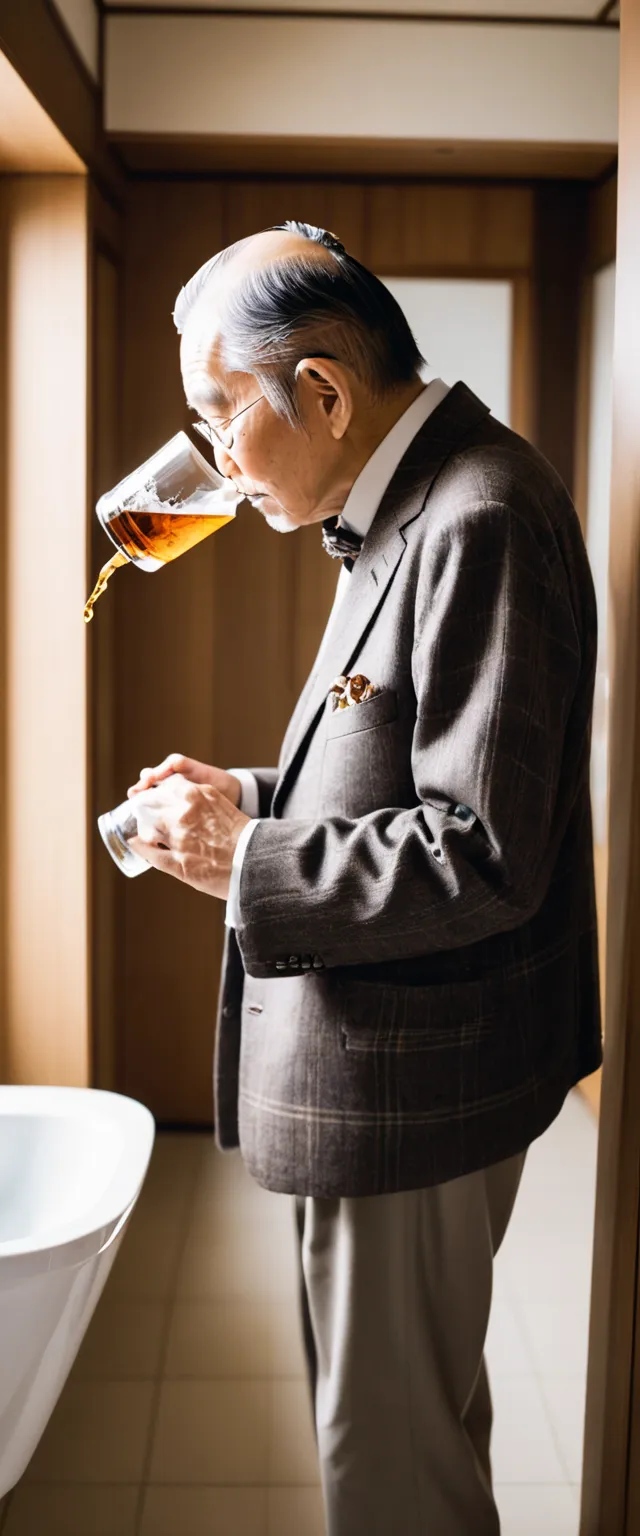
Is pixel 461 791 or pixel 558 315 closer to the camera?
pixel 461 791

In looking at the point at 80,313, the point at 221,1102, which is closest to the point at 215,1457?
the point at 221,1102

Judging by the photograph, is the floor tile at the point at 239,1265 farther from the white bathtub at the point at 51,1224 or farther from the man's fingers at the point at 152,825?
the man's fingers at the point at 152,825

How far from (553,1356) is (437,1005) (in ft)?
3.94

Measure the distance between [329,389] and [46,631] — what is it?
117cm

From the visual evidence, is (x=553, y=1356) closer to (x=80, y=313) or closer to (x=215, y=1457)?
(x=215, y=1457)

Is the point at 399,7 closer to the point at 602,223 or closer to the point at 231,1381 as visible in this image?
the point at 602,223

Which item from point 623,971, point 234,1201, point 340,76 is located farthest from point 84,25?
point 234,1201

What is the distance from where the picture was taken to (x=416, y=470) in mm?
1096

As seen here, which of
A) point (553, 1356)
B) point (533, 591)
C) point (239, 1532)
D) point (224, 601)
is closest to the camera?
point (533, 591)

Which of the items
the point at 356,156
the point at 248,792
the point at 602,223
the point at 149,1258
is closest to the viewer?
the point at 248,792

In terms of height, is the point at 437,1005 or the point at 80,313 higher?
the point at 80,313

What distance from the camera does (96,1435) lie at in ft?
5.81

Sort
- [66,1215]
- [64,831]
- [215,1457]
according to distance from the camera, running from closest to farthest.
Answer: [66,1215] → [215,1457] → [64,831]

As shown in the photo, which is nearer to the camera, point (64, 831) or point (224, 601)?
point (64, 831)
